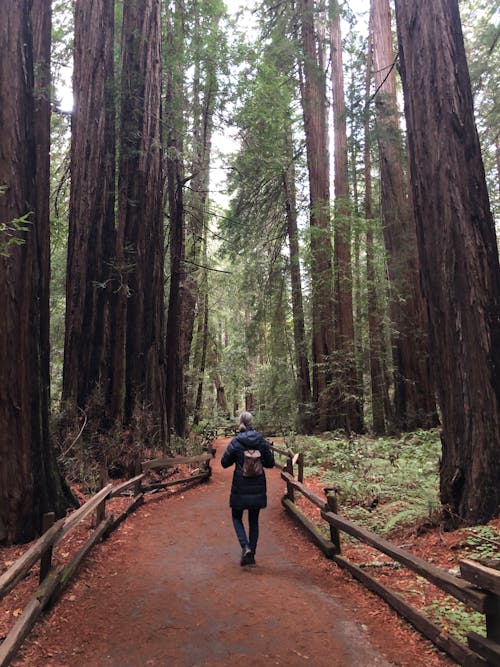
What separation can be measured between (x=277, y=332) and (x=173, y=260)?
7.33 meters

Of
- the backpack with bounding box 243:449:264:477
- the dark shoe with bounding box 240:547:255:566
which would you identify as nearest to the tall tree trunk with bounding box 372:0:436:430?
the backpack with bounding box 243:449:264:477

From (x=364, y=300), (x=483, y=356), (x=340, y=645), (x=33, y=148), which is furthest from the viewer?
(x=364, y=300)

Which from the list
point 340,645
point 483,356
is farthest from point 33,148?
point 340,645

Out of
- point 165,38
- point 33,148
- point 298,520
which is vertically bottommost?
point 298,520

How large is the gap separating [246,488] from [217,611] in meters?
1.56

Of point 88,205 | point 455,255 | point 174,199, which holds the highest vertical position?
point 174,199

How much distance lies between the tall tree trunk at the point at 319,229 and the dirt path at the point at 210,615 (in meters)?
9.54

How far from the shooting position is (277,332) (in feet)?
69.4

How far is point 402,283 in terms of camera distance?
49.3 ft

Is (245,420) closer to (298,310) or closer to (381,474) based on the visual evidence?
(381,474)

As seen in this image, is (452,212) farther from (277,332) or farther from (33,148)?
(277,332)

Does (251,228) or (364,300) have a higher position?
(251,228)

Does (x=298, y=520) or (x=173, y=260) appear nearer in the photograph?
(x=298, y=520)

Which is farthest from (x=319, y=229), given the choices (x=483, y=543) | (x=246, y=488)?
(x=483, y=543)
